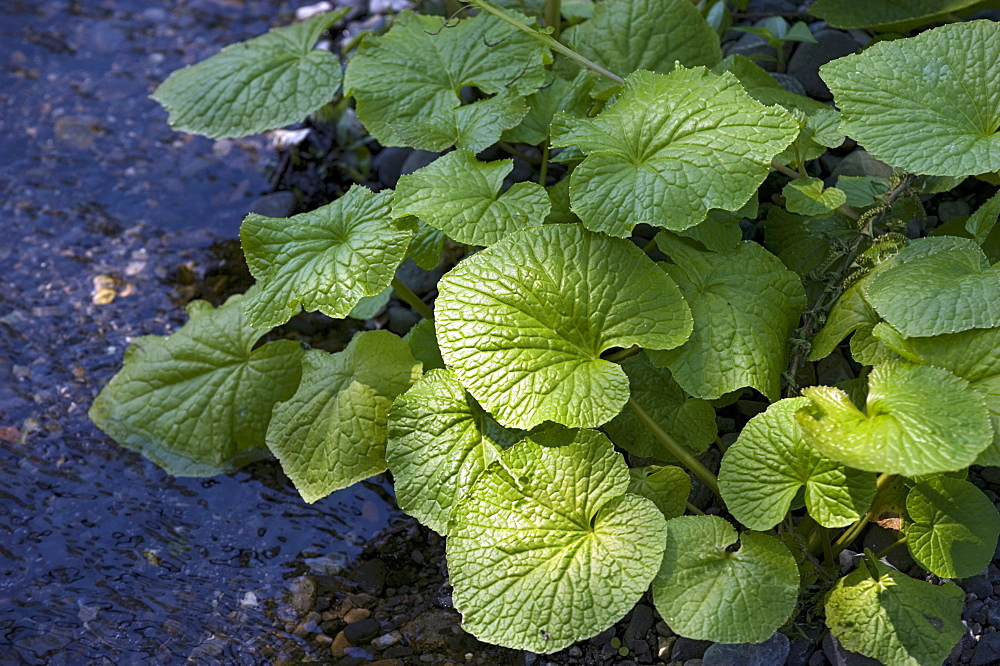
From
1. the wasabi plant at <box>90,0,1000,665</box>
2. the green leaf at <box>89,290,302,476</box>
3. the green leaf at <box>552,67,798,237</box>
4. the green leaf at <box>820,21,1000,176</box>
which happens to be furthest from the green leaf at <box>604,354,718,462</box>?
the green leaf at <box>89,290,302,476</box>

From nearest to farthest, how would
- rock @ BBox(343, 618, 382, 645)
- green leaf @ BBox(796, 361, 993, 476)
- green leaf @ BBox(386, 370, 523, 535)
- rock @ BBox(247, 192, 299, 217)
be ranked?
green leaf @ BBox(796, 361, 993, 476) < green leaf @ BBox(386, 370, 523, 535) < rock @ BBox(343, 618, 382, 645) < rock @ BBox(247, 192, 299, 217)

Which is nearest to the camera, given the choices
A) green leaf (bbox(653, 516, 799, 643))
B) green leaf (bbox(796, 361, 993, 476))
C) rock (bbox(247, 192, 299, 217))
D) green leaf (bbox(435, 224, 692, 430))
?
green leaf (bbox(796, 361, 993, 476))

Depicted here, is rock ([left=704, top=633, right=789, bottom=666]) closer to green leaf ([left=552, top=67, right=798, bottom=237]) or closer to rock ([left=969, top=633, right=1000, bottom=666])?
rock ([left=969, top=633, right=1000, bottom=666])

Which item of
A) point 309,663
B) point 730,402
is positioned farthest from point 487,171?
point 309,663

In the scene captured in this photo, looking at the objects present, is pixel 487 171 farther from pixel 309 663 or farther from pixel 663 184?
pixel 309 663

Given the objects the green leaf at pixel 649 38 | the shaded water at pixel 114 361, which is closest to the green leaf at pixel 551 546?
the shaded water at pixel 114 361

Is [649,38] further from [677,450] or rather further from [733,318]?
[677,450]
